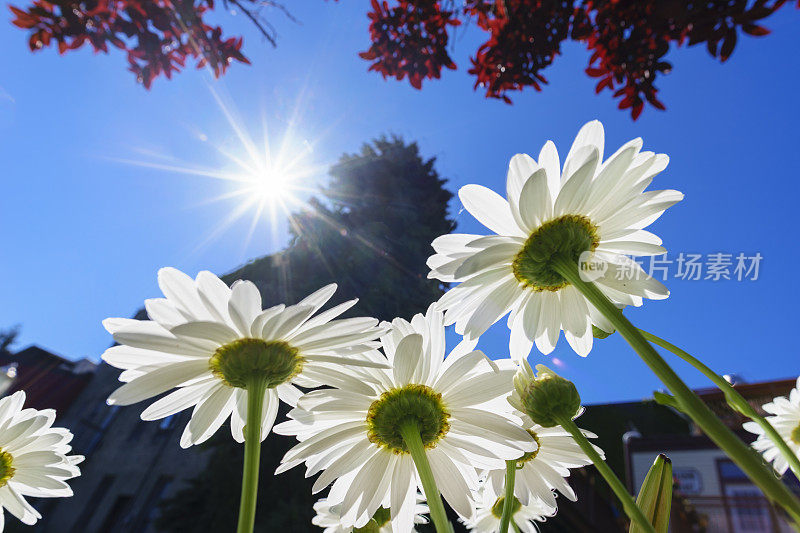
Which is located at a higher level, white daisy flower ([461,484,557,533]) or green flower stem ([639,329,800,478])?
green flower stem ([639,329,800,478])

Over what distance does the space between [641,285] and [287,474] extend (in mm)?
7665

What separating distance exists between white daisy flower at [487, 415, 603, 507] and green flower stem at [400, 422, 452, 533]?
28 centimetres

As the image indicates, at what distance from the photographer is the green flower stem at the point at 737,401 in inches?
19.5

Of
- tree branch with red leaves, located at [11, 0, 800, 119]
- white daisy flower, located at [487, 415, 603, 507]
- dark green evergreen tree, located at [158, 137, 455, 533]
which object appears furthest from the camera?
dark green evergreen tree, located at [158, 137, 455, 533]

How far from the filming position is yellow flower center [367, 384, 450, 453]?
26.0 inches

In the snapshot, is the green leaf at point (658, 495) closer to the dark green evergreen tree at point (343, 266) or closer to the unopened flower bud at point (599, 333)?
the unopened flower bud at point (599, 333)

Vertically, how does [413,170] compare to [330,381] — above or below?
above

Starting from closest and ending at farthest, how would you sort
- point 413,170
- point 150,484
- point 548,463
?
point 548,463 < point 150,484 < point 413,170

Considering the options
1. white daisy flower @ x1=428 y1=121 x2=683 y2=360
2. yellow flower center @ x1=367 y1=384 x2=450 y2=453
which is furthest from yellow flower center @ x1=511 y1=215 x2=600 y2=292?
yellow flower center @ x1=367 y1=384 x2=450 y2=453

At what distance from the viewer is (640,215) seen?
657 mm

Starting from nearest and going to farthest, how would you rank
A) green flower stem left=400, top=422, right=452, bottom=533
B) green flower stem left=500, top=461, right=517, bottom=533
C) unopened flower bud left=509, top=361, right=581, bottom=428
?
green flower stem left=400, top=422, right=452, bottom=533 → green flower stem left=500, top=461, right=517, bottom=533 → unopened flower bud left=509, top=361, right=581, bottom=428

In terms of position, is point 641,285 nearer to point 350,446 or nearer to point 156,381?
point 350,446

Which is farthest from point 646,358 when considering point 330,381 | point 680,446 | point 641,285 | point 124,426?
point 124,426

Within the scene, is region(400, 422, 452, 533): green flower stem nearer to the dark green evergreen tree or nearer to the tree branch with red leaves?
the tree branch with red leaves
